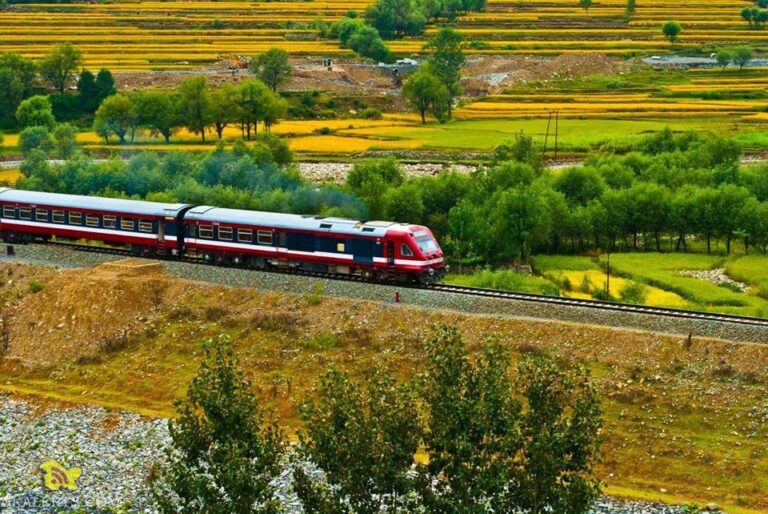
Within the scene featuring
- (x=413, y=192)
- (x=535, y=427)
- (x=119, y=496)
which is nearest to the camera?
(x=535, y=427)

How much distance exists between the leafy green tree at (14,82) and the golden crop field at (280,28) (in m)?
11.9

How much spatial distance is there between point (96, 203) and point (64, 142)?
1329 inches

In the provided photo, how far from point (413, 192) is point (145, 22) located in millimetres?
104821

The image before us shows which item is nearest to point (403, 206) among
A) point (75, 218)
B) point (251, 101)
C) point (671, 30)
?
point (75, 218)

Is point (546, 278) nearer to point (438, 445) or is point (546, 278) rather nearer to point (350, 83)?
point (438, 445)

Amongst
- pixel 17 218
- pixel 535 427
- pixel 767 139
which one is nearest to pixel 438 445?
pixel 535 427

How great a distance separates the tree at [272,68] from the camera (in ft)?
402

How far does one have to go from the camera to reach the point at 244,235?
2140 inches

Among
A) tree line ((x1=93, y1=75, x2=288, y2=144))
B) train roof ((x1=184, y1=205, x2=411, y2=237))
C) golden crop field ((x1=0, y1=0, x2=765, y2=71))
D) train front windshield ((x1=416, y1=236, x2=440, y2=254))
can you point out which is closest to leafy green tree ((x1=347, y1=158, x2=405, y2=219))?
train roof ((x1=184, y1=205, x2=411, y2=237))

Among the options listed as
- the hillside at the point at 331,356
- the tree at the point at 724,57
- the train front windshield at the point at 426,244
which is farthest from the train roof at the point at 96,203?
the tree at the point at 724,57

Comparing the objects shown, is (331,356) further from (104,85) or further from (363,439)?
(104,85)

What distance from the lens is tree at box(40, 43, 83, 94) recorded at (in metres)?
120

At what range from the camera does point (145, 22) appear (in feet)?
536

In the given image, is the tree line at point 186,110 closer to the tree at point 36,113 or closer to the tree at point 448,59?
the tree at point 36,113
